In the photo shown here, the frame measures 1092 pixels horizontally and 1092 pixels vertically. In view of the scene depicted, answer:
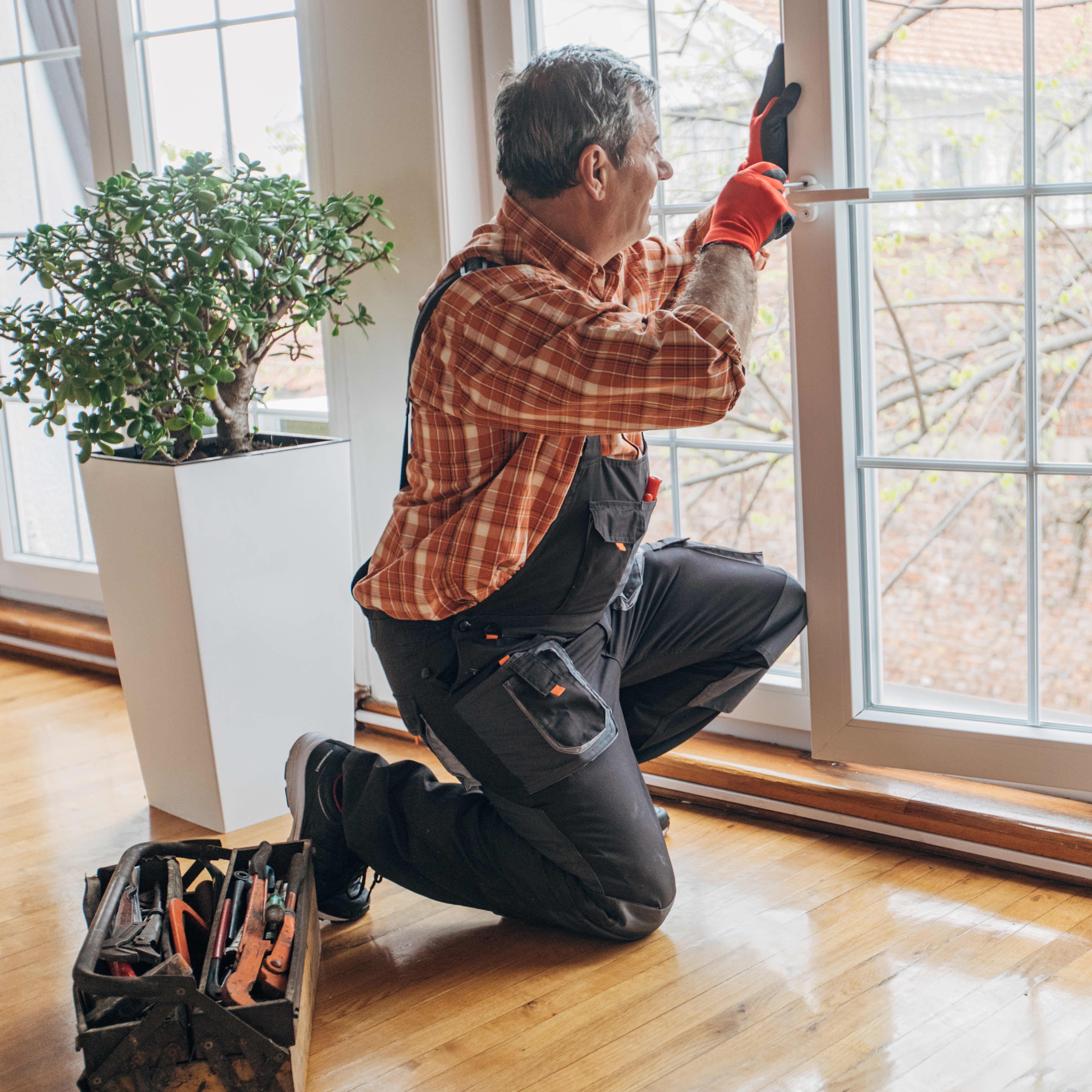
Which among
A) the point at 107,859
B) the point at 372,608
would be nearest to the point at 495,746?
the point at 372,608

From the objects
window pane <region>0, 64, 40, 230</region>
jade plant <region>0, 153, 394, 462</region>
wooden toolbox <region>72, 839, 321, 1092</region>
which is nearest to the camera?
wooden toolbox <region>72, 839, 321, 1092</region>

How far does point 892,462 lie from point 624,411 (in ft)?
2.15

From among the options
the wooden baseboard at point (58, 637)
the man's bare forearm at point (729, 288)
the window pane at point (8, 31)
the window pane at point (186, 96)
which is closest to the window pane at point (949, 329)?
the man's bare forearm at point (729, 288)

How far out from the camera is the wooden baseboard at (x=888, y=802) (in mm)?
1773

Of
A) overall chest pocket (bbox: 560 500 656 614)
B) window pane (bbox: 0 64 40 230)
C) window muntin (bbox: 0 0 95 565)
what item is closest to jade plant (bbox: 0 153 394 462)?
overall chest pocket (bbox: 560 500 656 614)

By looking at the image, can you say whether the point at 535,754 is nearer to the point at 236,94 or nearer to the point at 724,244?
the point at 724,244

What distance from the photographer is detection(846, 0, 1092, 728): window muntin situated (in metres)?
1.67

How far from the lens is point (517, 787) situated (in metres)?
1.62

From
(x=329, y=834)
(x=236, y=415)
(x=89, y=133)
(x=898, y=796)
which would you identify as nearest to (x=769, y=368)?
(x=898, y=796)

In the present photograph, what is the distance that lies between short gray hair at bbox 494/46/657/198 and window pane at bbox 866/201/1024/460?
1.70 feet

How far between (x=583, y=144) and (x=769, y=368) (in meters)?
0.70

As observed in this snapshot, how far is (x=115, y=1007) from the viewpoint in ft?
4.37

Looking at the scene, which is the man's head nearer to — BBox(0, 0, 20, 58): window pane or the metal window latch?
the metal window latch

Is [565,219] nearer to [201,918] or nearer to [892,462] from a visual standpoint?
[892,462]
